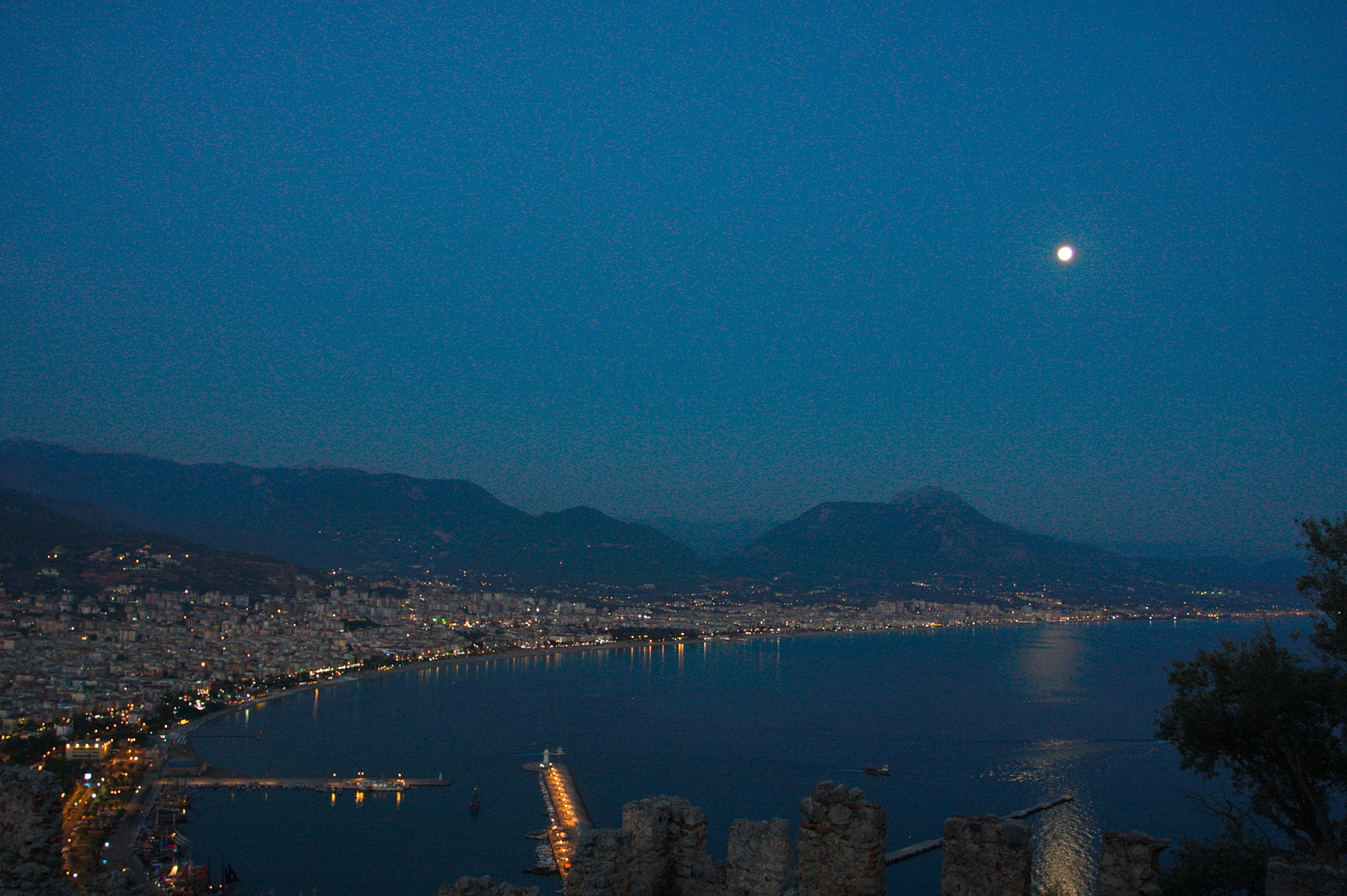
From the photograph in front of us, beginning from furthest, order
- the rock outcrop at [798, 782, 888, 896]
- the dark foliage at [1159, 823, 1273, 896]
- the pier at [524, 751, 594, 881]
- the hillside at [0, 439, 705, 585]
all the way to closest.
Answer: the hillside at [0, 439, 705, 585]
the pier at [524, 751, 594, 881]
the dark foliage at [1159, 823, 1273, 896]
the rock outcrop at [798, 782, 888, 896]

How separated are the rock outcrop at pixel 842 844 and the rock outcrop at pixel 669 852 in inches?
31.1

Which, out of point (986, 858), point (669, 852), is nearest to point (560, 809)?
point (669, 852)

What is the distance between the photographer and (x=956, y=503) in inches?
6403

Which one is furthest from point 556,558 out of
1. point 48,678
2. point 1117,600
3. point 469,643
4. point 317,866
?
point 317,866

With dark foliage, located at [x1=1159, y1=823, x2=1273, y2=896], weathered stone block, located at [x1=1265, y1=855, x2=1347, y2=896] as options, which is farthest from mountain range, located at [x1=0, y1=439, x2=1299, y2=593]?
weathered stone block, located at [x1=1265, y1=855, x2=1347, y2=896]

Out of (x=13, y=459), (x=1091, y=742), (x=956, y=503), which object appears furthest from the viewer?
(x=956, y=503)

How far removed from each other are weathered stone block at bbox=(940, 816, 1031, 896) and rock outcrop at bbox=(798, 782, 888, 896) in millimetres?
359

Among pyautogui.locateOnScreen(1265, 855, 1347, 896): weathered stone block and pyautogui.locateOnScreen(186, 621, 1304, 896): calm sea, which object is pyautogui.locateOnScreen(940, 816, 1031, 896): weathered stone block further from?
pyautogui.locateOnScreen(186, 621, 1304, 896): calm sea

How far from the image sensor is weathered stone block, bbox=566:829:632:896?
4.88 meters

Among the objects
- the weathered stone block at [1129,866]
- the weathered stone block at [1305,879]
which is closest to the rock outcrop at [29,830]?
the weathered stone block at [1129,866]

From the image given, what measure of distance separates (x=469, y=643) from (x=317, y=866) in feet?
148

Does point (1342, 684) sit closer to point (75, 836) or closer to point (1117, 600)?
point (75, 836)

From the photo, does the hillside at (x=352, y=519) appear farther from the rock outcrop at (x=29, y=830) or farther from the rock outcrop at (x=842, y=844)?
Answer: the rock outcrop at (x=842, y=844)

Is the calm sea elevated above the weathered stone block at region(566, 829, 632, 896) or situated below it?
below
